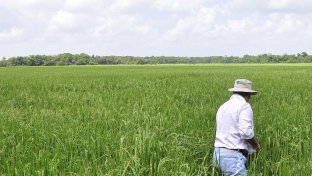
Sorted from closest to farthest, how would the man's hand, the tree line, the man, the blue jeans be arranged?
the blue jeans, the man, the man's hand, the tree line

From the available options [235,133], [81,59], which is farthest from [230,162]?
[81,59]

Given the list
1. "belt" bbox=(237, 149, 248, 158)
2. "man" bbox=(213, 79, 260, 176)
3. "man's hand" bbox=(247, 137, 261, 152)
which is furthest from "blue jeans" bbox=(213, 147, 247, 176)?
"man's hand" bbox=(247, 137, 261, 152)

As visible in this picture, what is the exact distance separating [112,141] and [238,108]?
181 centimetres

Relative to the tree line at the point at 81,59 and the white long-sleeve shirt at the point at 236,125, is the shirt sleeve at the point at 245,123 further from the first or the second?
the tree line at the point at 81,59

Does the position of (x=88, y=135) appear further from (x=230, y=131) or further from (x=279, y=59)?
(x=279, y=59)

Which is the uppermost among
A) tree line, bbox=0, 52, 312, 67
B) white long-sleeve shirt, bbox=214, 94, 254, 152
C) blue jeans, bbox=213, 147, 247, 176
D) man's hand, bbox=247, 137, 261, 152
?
white long-sleeve shirt, bbox=214, 94, 254, 152

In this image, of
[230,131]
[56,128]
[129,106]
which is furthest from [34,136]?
[129,106]

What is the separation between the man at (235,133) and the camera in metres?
4.67

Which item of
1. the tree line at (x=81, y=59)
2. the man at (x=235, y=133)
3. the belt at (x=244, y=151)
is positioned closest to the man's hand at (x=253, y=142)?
the man at (x=235, y=133)

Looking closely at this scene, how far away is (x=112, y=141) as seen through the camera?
221 inches

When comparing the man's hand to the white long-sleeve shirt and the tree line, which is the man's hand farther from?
the tree line

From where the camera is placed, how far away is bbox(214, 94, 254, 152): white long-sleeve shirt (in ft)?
15.5

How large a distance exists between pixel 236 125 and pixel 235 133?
0.30 ft

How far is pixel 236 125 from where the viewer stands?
4.78 metres
